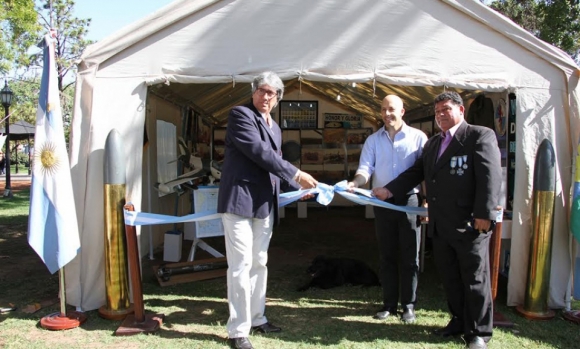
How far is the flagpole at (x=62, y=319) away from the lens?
3.68 meters

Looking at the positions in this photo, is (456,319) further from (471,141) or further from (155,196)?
(155,196)

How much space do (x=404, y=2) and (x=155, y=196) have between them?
4.32 meters

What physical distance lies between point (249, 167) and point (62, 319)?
2.08 m

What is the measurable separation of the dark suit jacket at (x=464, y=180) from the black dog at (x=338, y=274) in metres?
1.75

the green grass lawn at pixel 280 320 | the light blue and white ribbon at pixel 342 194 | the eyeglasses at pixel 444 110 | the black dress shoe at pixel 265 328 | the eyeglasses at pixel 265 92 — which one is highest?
the eyeglasses at pixel 265 92

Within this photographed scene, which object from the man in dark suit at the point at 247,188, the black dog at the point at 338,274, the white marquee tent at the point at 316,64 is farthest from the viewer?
the black dog at the point at 338,274

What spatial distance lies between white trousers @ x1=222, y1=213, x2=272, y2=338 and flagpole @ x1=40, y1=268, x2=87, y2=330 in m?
1.38

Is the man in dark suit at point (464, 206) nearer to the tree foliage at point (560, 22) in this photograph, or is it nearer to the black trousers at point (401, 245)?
the black trousers at point (401, 245)

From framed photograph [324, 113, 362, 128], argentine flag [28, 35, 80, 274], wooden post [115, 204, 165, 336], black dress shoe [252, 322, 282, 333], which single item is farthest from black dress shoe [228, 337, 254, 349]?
framed photograph [324, 113, 362, 128]

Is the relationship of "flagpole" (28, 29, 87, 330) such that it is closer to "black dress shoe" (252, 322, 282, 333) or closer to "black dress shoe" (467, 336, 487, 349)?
"black dress shoe" (252, 322, 282, 333)

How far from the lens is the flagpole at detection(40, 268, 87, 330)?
3.68 metres

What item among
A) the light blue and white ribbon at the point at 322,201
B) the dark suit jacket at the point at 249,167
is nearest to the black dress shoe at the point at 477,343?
the light blue and white ribbon at the point at 322,201

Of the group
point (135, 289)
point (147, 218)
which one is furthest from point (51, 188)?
point (135, 289)

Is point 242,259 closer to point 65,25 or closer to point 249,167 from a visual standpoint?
point 249,167
